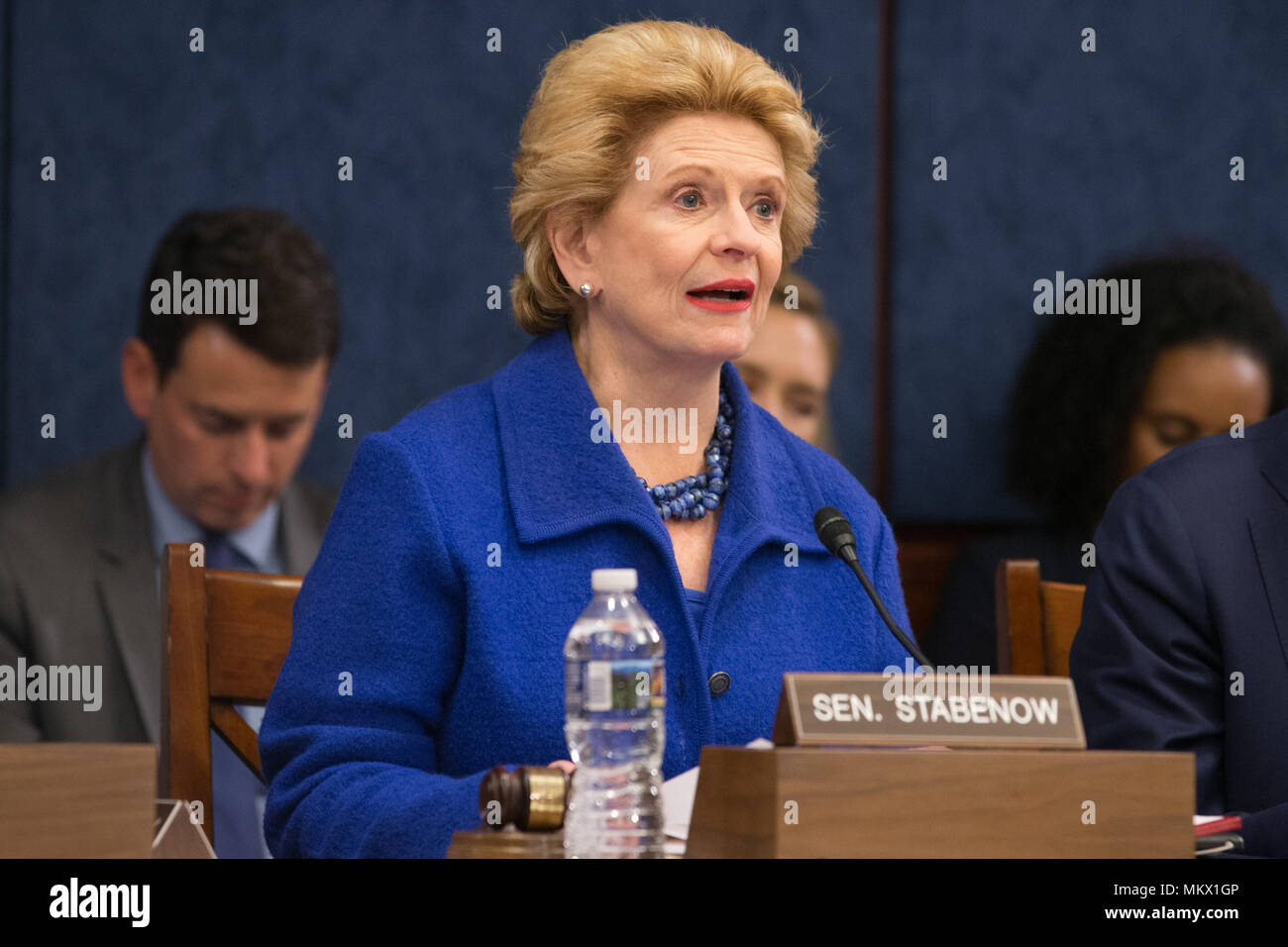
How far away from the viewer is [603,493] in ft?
5.53

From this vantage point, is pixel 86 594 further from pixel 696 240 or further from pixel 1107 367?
pixel 1107 367

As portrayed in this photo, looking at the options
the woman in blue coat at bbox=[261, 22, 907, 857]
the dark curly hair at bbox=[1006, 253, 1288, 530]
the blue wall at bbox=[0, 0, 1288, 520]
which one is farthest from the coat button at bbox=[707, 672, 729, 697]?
the dark curly hair at bbox=[1006, 253, 1288, 530]

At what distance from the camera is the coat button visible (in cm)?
166

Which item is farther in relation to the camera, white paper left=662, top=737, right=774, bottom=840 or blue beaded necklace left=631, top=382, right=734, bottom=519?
blue beaded necklace left=631, top=382, right=734, bottom=519

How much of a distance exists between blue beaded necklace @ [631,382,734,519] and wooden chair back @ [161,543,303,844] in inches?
18.3

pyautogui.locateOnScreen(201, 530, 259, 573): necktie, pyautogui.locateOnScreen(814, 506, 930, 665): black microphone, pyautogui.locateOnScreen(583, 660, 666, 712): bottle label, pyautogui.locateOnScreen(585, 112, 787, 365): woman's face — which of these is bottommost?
pyautogui.locateOnScreen(583, 660, 666, 712): bottle label

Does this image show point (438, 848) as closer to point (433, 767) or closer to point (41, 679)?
point (433, 767)

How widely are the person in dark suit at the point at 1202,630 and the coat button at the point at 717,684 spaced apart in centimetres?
41

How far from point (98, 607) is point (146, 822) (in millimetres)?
2067

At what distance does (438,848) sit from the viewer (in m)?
1.31

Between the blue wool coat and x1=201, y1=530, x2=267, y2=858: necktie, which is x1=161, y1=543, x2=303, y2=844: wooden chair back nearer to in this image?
the blue wool coat

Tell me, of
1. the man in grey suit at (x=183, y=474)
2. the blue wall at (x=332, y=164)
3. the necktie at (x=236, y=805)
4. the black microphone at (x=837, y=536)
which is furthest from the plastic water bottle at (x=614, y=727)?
the blue wall at (x=332, y=164)

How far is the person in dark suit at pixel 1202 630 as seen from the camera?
1.69m

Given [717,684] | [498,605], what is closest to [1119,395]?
[717,684]
